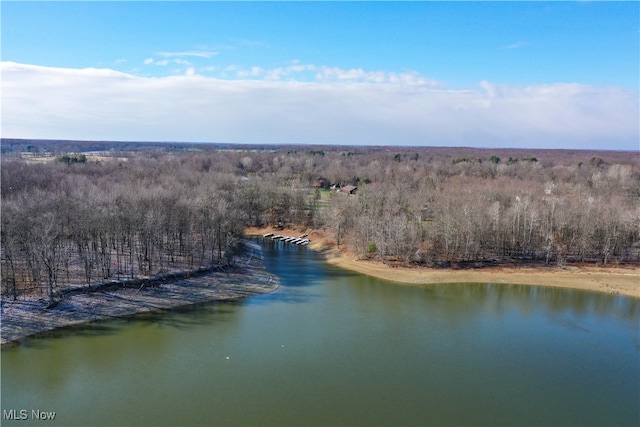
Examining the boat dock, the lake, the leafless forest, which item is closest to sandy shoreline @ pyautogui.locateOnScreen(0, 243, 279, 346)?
the lake

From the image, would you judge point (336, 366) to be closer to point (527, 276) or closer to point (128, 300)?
point (128, 300)

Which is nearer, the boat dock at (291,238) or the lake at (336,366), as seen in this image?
the lake at (336,366)

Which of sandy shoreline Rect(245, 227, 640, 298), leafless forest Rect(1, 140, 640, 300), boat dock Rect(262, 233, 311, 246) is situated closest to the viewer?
leafless forest Rect(1, 140, 640, 300)

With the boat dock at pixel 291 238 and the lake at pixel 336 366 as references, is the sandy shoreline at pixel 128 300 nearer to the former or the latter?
the lake at pixel 336 366

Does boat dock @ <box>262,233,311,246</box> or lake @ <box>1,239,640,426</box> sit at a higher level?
boat dock @ <box>262,233,311,246</box>

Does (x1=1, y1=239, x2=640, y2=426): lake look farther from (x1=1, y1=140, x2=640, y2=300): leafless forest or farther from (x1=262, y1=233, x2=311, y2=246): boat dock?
(x1=262, y1=233, x2=311, y2=246): boat dock

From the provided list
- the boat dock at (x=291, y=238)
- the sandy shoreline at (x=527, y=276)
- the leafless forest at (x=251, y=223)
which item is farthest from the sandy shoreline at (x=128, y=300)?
the boat dock at (x=291, y=238)

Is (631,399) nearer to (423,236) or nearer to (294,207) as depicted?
(423,236)
